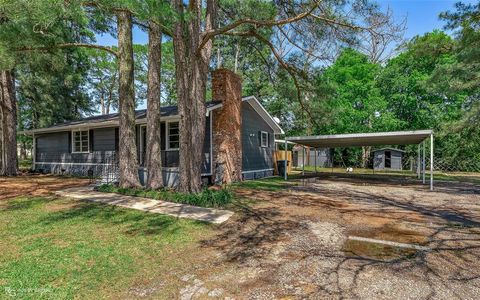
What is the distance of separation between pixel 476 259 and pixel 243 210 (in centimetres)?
430

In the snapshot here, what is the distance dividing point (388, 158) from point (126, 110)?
81.4 ft

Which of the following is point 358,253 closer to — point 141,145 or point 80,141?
point 141,145

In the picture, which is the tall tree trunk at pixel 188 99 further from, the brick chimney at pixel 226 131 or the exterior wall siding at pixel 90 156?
the brick chimney at pixel 226 131

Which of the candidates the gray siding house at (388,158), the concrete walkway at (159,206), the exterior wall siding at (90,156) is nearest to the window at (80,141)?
the exterior wall siding at (90,156)

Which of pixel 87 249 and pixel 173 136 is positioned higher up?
pixel 173 136

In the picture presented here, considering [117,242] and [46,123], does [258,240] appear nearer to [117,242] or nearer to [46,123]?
[117,242]

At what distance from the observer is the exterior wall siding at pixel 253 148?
1384 cm

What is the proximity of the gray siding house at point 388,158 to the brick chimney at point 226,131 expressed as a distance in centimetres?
1926

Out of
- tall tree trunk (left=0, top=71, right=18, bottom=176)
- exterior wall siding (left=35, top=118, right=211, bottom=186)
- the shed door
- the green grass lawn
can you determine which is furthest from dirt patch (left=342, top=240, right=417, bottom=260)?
the shed door

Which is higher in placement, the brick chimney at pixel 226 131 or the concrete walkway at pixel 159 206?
the brick chimney at pixel 226 131

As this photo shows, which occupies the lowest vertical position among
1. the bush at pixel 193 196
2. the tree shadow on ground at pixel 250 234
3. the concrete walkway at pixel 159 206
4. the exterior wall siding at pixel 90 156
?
the tree shadow on ground at pixel 250 234

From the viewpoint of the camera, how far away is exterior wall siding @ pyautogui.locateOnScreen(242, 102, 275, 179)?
1384cm

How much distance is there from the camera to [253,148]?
14688mm

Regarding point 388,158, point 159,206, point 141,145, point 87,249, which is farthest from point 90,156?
point 388,158
